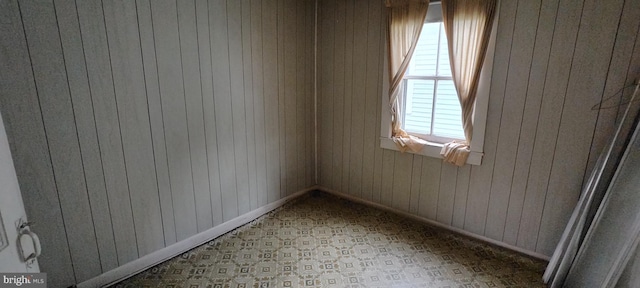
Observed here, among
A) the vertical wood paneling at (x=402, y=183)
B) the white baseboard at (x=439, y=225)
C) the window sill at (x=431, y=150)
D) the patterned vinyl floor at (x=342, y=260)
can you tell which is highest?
the window sill at (x=431, y=150)

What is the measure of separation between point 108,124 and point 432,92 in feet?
8.09

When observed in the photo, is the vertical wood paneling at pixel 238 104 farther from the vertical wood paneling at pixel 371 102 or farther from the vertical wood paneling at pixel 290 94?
the vertical wood paneling at pixel 371 102

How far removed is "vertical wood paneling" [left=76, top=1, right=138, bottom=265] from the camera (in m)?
1.82

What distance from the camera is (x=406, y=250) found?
249 centimetres

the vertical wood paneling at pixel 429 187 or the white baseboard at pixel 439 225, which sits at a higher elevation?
the vertical wood paneling at pixel 429 187

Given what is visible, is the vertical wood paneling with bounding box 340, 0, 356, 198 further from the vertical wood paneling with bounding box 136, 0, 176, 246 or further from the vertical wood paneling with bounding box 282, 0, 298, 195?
the vertical wood paneling with bounding box 136, 0, 176, 246

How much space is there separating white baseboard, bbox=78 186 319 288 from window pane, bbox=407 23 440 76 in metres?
1.97

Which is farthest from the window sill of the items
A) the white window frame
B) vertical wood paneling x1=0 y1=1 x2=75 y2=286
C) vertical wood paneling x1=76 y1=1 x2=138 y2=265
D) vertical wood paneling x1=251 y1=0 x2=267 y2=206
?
vertical wood paneling x1=0 y1=1 x2=75 y2=286

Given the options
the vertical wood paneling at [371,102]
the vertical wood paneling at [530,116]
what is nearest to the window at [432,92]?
the vertical wood paneling at [371,102]

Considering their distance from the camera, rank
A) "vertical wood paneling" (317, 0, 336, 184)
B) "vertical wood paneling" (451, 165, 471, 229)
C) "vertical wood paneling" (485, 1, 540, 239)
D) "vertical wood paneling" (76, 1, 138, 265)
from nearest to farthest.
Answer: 1. "vertical wood paneling" (76, 1, 138, 265)
2. "vertical wood paneling" (485, 1, 540, 239)
3. "vertical wood paneling" (451, 165, 471, 229)
4. "vertical wood paneling" (317, 0, 336, 184)

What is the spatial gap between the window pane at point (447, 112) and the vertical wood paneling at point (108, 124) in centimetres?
245

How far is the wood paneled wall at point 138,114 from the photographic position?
1682 millimetres

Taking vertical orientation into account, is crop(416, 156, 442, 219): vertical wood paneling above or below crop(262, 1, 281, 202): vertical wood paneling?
below

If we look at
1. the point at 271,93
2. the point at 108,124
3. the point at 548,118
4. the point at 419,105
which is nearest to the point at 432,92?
the point at 419,105
